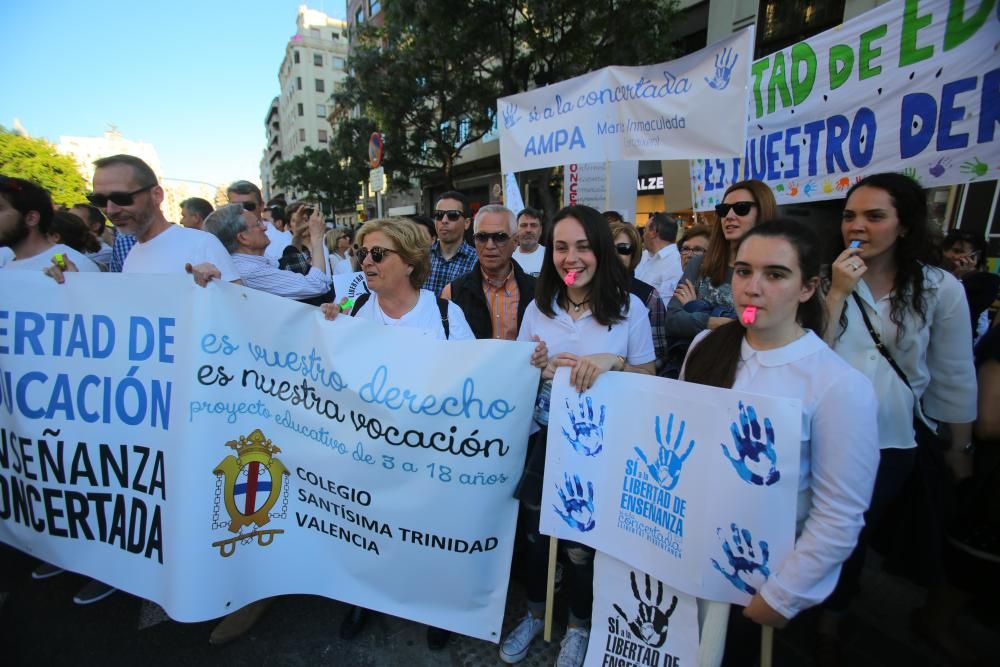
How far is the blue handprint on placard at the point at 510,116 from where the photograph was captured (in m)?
4.67

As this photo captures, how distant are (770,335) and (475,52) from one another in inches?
483

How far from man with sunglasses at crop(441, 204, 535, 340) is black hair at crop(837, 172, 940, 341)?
5.52ft

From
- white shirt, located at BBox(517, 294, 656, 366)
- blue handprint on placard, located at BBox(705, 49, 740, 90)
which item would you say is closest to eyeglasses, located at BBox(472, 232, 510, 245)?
white shirt, located at BBox(517, 294, 656, 366)

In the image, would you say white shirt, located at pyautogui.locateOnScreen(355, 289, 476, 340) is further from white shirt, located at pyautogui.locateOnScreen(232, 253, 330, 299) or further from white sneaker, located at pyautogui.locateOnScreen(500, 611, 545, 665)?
white sneaker, located at pyautogui.locateOnScreen(500, 611, 545, 665)

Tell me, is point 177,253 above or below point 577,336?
above

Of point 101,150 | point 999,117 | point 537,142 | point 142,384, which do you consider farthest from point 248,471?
point 101,150

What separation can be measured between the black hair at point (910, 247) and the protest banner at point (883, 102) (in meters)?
1.13

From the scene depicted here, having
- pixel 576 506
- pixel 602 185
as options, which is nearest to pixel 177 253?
pixel 576 506

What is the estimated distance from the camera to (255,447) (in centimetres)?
210

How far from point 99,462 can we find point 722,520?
276cm

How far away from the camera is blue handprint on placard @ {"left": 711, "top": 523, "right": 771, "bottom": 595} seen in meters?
1.44

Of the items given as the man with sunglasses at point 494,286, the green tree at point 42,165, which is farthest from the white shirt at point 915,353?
the green tree at point 42,165

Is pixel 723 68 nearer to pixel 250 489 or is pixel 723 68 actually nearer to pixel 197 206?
pixel 250 489

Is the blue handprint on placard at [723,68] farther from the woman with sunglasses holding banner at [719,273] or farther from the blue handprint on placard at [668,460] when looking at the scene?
the blue handprint on placard at [668,460]
